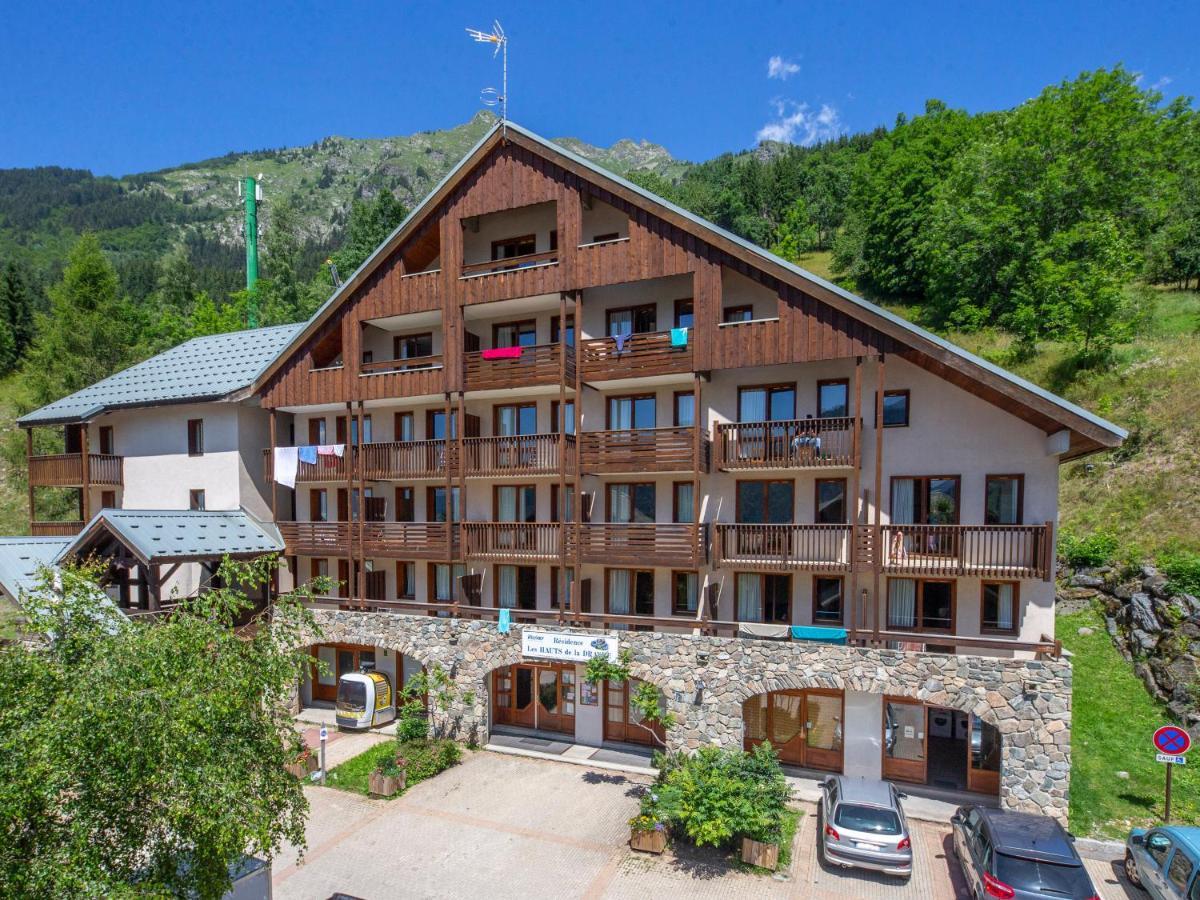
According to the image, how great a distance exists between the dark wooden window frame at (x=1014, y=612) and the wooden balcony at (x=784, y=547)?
4014 millimetres

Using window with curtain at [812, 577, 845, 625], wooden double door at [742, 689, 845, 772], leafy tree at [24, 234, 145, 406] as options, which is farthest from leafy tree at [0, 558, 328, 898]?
leafy tree at [24, 234, 145, 406]

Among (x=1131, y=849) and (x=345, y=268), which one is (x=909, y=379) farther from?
(x=345, y=268)

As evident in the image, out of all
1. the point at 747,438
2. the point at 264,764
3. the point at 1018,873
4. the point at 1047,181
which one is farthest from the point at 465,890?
the point at 1047,181

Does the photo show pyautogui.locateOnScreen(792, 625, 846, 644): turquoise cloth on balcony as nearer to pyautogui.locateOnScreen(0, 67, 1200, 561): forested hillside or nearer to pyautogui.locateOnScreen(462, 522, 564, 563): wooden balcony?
pyautogui.locateOnScreen(462, 522, 564, 563): wooden balcony

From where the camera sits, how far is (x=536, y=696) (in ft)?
75.9

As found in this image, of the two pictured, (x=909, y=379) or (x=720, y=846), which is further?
(x=909, y=379)

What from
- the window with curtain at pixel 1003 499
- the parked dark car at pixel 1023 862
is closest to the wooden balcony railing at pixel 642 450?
the window with curtain at pixel 1003 499

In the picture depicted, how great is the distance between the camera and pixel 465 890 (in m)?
14.2

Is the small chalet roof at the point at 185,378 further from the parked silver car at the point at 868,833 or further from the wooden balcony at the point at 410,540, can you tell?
the parked silver car at the point at 868,833

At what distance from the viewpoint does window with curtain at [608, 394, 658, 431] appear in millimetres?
22375

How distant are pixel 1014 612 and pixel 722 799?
1044 centimetres

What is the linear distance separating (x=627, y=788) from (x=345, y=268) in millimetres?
61733

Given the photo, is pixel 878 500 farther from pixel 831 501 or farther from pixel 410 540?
pixel 410 540

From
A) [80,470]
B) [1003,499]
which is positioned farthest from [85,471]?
[1003,499]
